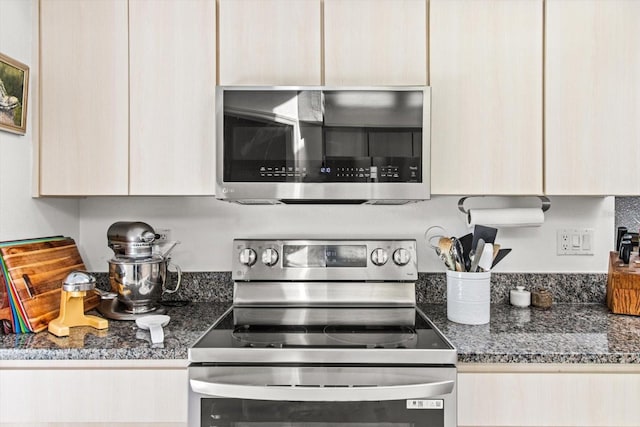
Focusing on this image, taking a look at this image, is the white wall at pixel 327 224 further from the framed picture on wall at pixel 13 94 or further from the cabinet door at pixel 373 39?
the cabinet door at pixel 373 39

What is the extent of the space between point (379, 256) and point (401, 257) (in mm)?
88

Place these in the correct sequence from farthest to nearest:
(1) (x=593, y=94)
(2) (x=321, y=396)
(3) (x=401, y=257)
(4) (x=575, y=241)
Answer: (4) (x=575, y=241), (3) (x=401, y=257), (1) (x=593, y=94), (2) (x=321, y=396)

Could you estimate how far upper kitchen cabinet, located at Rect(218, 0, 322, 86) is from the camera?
4.86 ft

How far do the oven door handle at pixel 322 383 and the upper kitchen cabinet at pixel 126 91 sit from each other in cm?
72

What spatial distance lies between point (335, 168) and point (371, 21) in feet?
1.84

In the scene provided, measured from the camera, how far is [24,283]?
1.33 metres

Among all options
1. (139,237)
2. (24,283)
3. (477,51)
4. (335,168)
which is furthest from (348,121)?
(24,283)

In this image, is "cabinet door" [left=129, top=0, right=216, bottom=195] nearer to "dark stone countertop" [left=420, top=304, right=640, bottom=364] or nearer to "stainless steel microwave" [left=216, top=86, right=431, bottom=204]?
"stainless steel microwave" [left=216, top=86, right=431, bottom=204]

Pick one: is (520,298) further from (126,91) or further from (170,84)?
(126,91)

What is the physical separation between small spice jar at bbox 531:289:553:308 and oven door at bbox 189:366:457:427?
2.44ft

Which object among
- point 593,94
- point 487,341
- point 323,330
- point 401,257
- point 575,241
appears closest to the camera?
point 487,341

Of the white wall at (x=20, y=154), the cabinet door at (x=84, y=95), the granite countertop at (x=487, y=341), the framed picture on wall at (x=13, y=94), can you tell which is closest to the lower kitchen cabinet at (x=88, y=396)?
the granite countertop at (x=487, y=341)

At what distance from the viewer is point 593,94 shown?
1458 millimetres

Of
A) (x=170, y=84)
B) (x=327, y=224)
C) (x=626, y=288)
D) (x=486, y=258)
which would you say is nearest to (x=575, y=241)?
(x=626, y=288)
